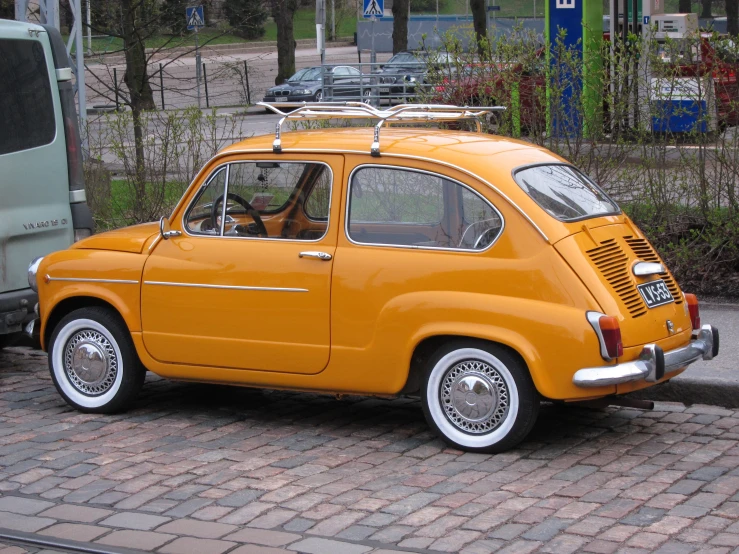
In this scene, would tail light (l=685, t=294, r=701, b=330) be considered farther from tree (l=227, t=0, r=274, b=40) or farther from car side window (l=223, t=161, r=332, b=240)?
tree (l=227, t=0, r=274, b=40)

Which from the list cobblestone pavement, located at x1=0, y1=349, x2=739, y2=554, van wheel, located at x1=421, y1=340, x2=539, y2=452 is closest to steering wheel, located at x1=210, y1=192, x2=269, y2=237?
cobblestone pavement, located at x1=0, y1=349, x2=739, y2=554

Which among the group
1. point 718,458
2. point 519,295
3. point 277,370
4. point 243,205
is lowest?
point 718,458

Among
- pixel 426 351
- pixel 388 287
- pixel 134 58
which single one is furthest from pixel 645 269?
pixel 134 58

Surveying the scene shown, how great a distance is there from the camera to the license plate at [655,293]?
6.09 metres

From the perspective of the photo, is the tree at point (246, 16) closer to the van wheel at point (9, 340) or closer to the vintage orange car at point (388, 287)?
the van wheel at point (9, 340)

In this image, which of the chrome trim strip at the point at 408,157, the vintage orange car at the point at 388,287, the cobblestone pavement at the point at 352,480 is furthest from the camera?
the chrome trim strip at the point at 408,157

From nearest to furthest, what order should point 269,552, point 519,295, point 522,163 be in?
point 269,552
point 519,295
point 522,163

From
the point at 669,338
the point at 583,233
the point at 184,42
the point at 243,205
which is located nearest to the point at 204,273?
the point at 243,205

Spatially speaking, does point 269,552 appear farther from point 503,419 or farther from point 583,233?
point 583,233

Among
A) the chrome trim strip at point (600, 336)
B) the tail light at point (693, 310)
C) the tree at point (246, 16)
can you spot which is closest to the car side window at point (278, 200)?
the chrome trim strip at point (600, 336)

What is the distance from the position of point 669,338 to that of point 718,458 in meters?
0.67

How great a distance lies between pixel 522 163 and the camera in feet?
21.0

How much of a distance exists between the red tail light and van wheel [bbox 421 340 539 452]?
1.54 feet

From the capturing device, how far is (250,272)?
21.2ft
